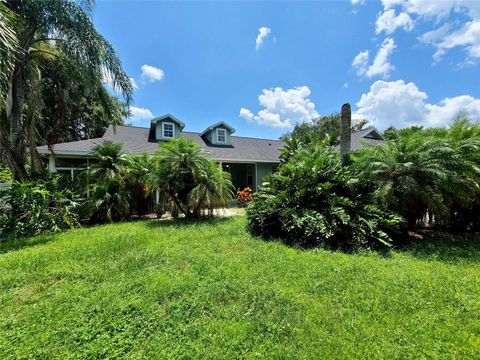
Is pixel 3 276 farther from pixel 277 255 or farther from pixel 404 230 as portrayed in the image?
pixel 404 230

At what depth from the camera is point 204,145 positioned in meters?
15.8

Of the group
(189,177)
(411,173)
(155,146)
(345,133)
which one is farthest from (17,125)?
(411,173)

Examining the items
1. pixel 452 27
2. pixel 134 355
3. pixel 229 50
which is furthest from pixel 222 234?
pixel 452 27

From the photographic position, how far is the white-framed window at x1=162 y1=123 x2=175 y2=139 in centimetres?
1493

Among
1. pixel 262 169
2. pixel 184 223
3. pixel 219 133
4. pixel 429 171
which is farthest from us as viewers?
pixel 219 133

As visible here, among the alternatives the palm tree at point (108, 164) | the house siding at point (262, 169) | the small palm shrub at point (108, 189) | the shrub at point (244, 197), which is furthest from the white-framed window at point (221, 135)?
the palm tree at point (108, 164)

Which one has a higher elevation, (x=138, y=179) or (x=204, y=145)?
(x=204, y=145)

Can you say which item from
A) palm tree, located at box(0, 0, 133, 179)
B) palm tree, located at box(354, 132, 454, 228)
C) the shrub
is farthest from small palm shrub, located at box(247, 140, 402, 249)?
palm tree, located at box(0, 0, 133, 179)

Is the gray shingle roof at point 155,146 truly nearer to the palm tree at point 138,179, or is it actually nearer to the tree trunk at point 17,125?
the tree trunk at point 17,125

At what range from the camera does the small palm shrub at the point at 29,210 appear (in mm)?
6762

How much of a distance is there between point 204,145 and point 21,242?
11.2 metres

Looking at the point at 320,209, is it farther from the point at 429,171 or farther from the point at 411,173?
the point at 429,171

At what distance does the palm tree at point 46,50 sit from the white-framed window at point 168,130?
6756 mm

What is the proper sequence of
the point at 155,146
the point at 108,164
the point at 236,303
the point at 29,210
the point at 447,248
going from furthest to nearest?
the point at 155,146 → the point at 108,164 → the point at 29,210 → the point at 447,248 → the point at 236,303
